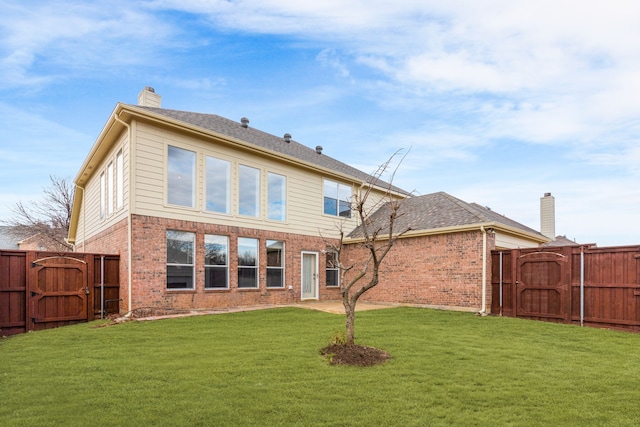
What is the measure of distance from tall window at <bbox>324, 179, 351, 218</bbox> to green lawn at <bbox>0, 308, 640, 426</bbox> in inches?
330

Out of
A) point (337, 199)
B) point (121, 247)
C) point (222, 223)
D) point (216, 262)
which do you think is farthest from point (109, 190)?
point (337, 199)

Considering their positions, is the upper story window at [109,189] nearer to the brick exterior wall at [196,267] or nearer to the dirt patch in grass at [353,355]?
the brick exterior wall at [196,267]

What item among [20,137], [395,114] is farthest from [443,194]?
[20,137]

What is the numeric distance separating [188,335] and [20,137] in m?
19.7

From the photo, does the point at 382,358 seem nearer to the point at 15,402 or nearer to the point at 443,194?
the point at 15,402

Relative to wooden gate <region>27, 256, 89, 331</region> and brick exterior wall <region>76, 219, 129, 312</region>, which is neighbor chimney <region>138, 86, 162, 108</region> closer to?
brick exterior wall <region>76, 219, 129, 312</region>

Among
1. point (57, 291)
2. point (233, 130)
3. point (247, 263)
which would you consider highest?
point (233, 130)

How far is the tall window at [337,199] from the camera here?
1606 centimetres

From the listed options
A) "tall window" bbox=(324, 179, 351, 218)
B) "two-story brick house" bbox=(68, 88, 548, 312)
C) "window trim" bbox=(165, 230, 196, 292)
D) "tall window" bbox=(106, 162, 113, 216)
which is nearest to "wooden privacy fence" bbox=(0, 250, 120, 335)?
"two-story brick house" bbox=(68, 88, 548, 312)

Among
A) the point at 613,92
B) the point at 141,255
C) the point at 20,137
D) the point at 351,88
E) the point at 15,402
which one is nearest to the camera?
the point at 15,402

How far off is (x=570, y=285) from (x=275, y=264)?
903cm

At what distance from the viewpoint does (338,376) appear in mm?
4867

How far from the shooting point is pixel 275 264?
1382 centimetres

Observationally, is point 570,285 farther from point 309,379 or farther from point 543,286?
point 309,379
